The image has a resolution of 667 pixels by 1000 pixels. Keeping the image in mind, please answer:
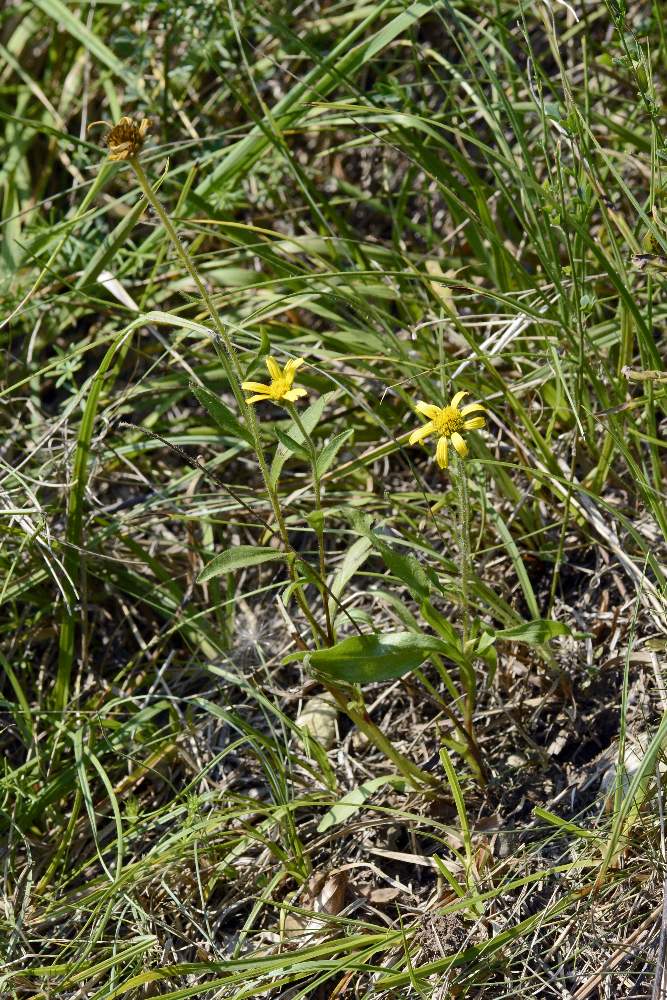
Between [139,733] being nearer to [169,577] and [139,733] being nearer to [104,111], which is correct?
[169,577]

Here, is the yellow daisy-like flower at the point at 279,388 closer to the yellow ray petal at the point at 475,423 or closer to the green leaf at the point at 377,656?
the yellow ray petal at the point at 475,423

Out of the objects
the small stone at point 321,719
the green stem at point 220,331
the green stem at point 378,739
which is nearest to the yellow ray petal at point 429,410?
the green stem at point 220,331

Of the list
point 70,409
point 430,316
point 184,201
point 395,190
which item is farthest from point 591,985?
point 395,190

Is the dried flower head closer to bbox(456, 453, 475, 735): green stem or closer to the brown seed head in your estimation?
the brown seed head

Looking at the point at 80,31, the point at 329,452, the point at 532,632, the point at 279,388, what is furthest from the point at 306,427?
the point at 80,31

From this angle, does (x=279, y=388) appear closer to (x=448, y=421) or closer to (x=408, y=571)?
(x=448, y=421)
